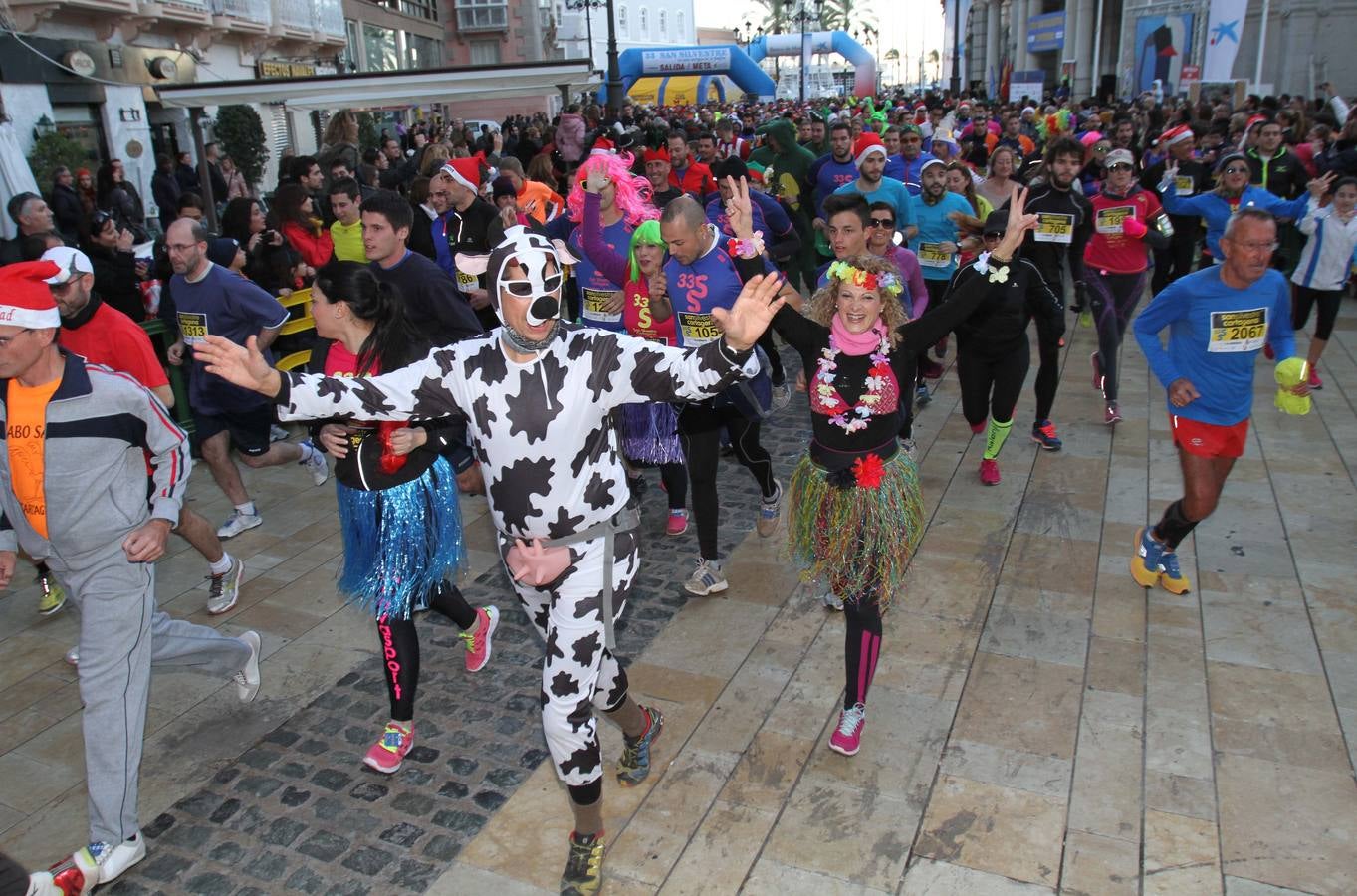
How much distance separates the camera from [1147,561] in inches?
207

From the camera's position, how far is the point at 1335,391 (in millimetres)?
8398

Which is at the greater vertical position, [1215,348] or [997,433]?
[1215,348]

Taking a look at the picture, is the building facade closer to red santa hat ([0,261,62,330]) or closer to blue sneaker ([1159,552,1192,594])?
blue sneaker ([1159,552,1192,594])

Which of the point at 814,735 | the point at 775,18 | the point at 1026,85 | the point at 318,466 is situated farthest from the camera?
the point at 775,18

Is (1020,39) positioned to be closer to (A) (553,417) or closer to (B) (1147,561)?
(B) (1147,561)

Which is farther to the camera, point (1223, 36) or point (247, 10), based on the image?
point (247, 10)

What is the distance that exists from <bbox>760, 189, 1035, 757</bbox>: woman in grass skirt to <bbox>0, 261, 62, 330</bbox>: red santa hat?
2.53 meters

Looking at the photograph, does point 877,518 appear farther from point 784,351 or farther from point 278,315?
point 784,351

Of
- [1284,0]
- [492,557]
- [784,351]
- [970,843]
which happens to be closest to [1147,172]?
[784,351]

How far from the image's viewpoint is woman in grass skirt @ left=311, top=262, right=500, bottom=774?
385cm

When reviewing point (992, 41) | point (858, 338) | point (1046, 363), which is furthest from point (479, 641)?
point (992, 41)

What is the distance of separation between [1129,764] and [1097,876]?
2.30 ft

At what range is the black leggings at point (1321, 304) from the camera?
8164 mm

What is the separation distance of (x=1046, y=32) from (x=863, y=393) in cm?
5517
